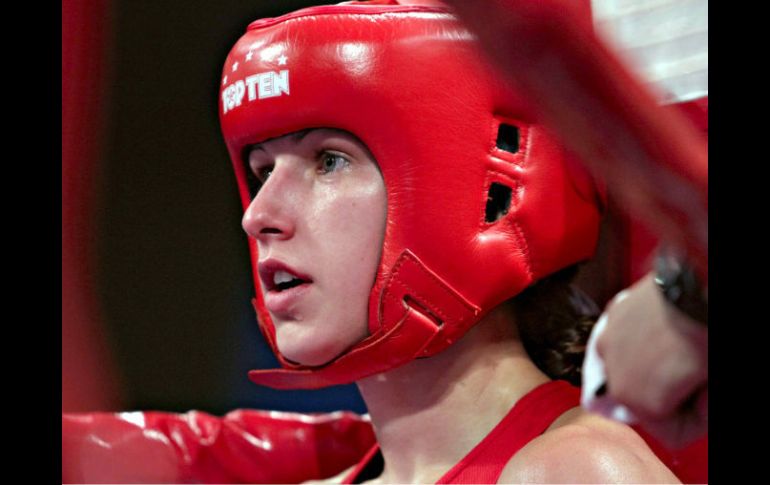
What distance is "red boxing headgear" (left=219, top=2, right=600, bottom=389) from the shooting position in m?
1.20

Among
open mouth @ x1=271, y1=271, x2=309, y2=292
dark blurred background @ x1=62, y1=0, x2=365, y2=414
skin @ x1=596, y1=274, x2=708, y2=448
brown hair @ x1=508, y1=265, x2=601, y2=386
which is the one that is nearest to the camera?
skin @ x1=596, y1=274, x2=708, y2=448

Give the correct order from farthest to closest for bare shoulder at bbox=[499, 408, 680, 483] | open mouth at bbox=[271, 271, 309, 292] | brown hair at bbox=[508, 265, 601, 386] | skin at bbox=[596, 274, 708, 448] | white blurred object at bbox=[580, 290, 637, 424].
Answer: brown hair at bbox=[508, 265, 601, 386], open mouth at bbox=[271, 271, 309, 292], bare shoulder at bbox=[499, 408, 680, 483], white blurred object at bbox=[580, 290, 637, 424], skin at bbox=[596, 274, 708, 448]

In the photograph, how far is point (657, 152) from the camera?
0.41 meters

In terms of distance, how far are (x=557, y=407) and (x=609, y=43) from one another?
953 mm

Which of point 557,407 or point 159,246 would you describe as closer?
point 557,407

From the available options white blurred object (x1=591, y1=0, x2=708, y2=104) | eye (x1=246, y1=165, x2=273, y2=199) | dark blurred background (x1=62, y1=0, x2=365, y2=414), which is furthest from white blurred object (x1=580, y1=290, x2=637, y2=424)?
dark blurred background (x1=62, y1=0, x2=365, y2=414)

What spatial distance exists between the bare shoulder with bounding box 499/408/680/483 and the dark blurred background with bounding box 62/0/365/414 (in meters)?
0.86

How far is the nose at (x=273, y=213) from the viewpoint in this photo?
1.25m

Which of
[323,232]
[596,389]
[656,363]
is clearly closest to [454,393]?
[323,232]

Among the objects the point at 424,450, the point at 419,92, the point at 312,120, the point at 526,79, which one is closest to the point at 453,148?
the point at 419,92

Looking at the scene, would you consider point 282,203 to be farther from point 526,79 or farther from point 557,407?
point 526,79

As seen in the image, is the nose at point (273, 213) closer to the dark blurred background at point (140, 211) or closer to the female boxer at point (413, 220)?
the female boxer at point (413, 220)

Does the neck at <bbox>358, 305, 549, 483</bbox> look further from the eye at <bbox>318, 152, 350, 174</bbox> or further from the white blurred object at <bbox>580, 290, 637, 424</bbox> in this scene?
the white blurred object at <bbox>580, 290, 637, 424</bbox>

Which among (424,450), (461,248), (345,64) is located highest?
(345,64)
